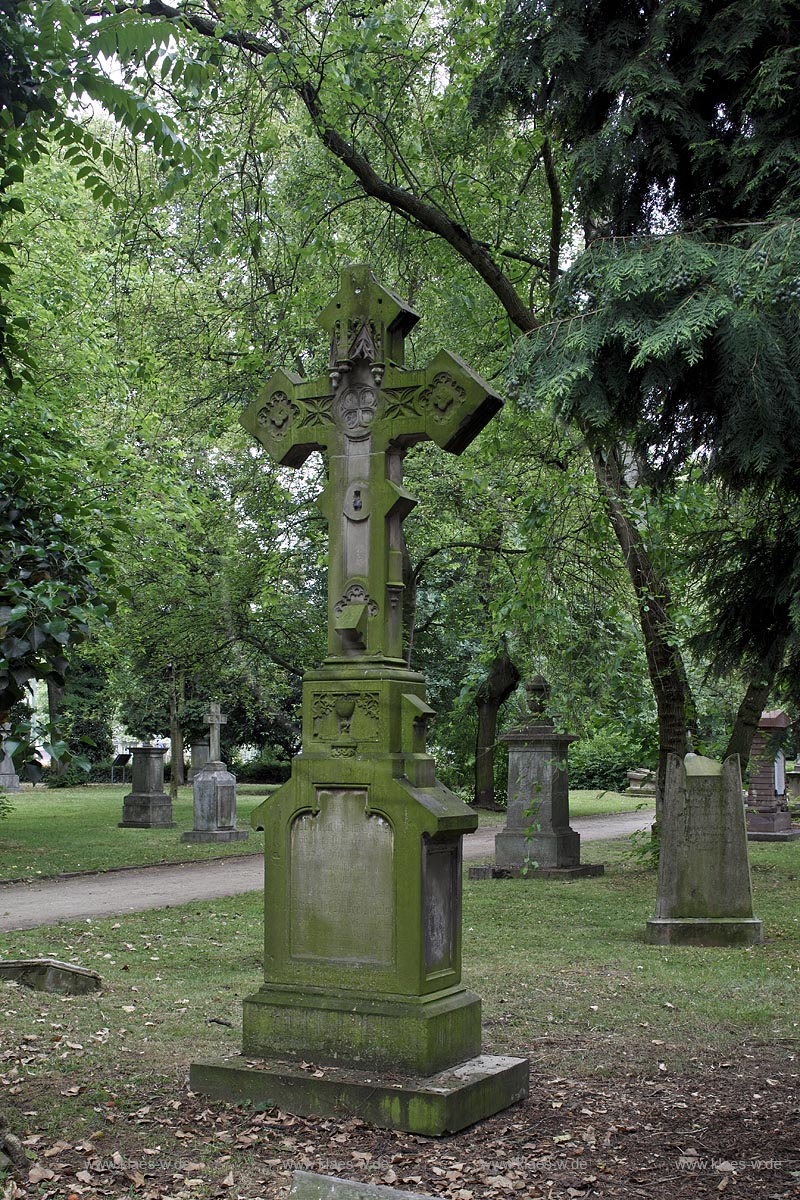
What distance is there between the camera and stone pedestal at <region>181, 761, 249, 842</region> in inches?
864

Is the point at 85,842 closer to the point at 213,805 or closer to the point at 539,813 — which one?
the point at 213,805

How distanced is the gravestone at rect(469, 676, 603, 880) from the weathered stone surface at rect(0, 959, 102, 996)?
29.6 feet

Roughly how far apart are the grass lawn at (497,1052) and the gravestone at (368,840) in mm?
220

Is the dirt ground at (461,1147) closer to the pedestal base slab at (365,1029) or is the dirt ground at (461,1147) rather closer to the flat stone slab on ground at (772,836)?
the pedestal base slab at (365,1029)

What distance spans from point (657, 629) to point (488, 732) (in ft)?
54.8

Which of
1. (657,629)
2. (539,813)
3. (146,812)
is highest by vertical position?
(657,629)

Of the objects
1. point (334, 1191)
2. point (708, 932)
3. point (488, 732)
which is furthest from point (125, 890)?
point (488, 732)

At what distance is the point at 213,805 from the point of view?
22.0 m

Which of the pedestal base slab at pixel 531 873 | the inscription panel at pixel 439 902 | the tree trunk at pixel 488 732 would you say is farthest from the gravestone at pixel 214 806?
the inscription panel at pixel 439 902

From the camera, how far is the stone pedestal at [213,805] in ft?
72.0

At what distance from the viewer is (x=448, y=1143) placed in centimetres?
532

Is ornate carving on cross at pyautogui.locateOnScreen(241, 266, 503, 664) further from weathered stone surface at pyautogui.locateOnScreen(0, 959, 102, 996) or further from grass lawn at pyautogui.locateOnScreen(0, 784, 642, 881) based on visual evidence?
grass lawn at pyautogui.locateOnScreen(0, 784, 642, 881)

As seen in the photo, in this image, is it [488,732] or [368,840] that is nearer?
[368,840]

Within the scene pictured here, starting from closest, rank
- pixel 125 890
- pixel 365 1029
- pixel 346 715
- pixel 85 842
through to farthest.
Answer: pixel 365 1029
pixel 346 715
pixel 125 890
pixel 85 842
